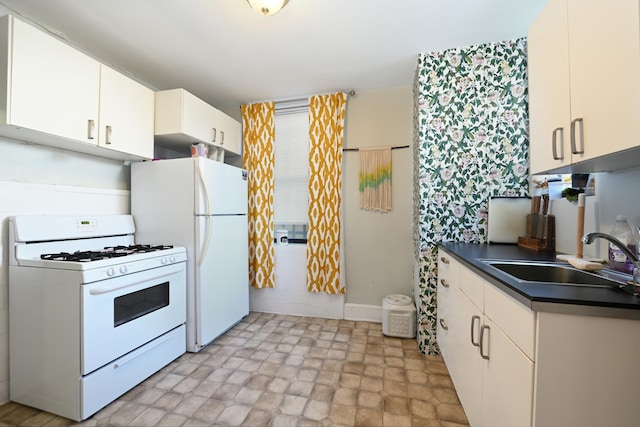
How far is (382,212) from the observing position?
9.11 ft

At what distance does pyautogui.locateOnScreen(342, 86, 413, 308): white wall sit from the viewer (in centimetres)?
272

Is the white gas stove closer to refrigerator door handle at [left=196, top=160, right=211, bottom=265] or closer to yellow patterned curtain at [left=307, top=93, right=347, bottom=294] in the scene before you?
refrigerator door handle at [left=196, top=160, right=211, bottom=265]

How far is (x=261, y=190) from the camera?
117 inches

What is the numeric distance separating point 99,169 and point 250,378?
2.03m

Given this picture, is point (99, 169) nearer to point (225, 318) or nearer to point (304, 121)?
point (225, 318)

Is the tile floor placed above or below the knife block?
below

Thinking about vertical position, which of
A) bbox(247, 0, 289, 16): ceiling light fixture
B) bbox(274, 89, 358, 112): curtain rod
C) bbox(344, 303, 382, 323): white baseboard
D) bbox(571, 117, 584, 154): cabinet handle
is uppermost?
bbox(274, 89, 358, 112): curtain rod

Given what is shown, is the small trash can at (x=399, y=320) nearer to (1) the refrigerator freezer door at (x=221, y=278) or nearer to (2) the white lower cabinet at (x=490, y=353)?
(2) the white lower cabinet at (x=490, y=353)

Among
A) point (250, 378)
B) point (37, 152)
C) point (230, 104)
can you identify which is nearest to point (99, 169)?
point (37, 152)

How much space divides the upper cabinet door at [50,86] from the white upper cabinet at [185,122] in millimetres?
506

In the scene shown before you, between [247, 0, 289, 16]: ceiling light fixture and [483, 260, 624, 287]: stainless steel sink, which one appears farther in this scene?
[247, 0, 289, 16]: ceiling light fixture

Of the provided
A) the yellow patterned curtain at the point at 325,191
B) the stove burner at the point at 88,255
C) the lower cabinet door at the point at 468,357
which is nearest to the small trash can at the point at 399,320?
the yellow patterned curtain at the point at 325,191

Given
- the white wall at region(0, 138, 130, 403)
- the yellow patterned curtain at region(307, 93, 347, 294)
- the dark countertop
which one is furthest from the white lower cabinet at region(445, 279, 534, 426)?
the white wall at region(0, 138, 130, 403)

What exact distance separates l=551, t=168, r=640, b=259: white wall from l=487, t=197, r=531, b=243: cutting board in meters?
0.25
